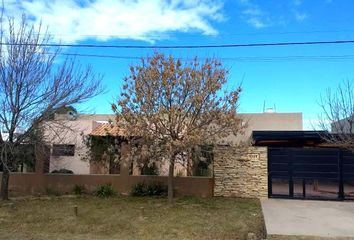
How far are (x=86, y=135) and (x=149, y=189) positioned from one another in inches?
266

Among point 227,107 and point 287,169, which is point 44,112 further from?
point 287,169

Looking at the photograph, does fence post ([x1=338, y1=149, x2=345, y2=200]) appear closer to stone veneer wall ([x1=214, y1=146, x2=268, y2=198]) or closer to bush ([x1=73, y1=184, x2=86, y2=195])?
stone veneer wall ([x1=214, y1=146, x2=268, y2=198])

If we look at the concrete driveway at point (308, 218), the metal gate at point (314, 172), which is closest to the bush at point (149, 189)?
the concrete driveway at point (308, 218)

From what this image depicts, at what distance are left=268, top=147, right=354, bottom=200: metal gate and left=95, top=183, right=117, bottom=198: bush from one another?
6.59 meters

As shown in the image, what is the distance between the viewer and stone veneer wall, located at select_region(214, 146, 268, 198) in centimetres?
1838

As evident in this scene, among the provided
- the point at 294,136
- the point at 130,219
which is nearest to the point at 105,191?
the point at 130,219

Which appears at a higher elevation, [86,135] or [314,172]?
[86,135]

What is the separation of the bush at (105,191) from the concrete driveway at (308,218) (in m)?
6.25

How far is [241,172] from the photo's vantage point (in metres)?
18.7

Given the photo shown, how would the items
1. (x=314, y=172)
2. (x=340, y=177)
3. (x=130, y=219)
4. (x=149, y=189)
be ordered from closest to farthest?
1. (x=130, y=219)
2. (x=340, y=177)
3. (x=314, y=172)
4. (x=149, y=189)

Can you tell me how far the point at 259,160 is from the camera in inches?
727

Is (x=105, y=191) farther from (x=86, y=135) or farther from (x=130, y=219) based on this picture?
(x=86, y=135)

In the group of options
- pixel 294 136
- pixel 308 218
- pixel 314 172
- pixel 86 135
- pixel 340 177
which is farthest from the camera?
pixel 86 135

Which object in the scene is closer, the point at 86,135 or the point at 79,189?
the point at 79,189
